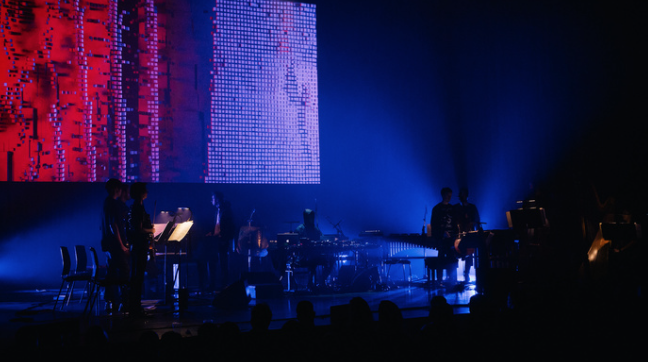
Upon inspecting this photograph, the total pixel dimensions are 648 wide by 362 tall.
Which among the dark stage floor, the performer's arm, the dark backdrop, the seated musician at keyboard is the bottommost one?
the dark stage floor

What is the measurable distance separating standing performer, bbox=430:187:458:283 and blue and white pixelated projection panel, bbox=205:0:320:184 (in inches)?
104

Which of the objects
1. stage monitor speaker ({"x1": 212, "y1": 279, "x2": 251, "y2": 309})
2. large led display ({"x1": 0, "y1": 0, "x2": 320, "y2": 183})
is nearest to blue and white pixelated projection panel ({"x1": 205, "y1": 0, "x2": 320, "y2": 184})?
large led display ({"x1": 0, "y1": 0, "x2": 320, "y2": 183})

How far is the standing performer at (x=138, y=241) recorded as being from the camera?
573cm

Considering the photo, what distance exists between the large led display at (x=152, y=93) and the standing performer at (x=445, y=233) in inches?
104

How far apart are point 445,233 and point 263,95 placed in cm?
416

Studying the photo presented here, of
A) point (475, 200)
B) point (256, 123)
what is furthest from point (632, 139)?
point (256, 123)

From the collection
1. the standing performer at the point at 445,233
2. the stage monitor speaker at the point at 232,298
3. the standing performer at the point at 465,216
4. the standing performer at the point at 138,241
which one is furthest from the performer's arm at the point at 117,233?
the standing performer at the point at 465,216

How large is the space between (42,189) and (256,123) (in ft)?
13.8

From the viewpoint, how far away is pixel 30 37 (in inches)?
324

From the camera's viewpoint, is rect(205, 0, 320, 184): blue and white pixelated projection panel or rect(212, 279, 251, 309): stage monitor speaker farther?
rect(205, 0, 320, 184): blue and white pixelated projection panel

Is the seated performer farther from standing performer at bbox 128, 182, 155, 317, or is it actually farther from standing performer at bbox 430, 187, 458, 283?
standing performer at bbox 128, 182, 155, 317

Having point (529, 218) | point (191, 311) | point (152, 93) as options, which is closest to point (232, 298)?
point (191, 311)

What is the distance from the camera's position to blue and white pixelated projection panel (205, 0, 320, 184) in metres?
9.16

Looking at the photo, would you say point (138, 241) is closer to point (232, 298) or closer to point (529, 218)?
point (232, 298)
